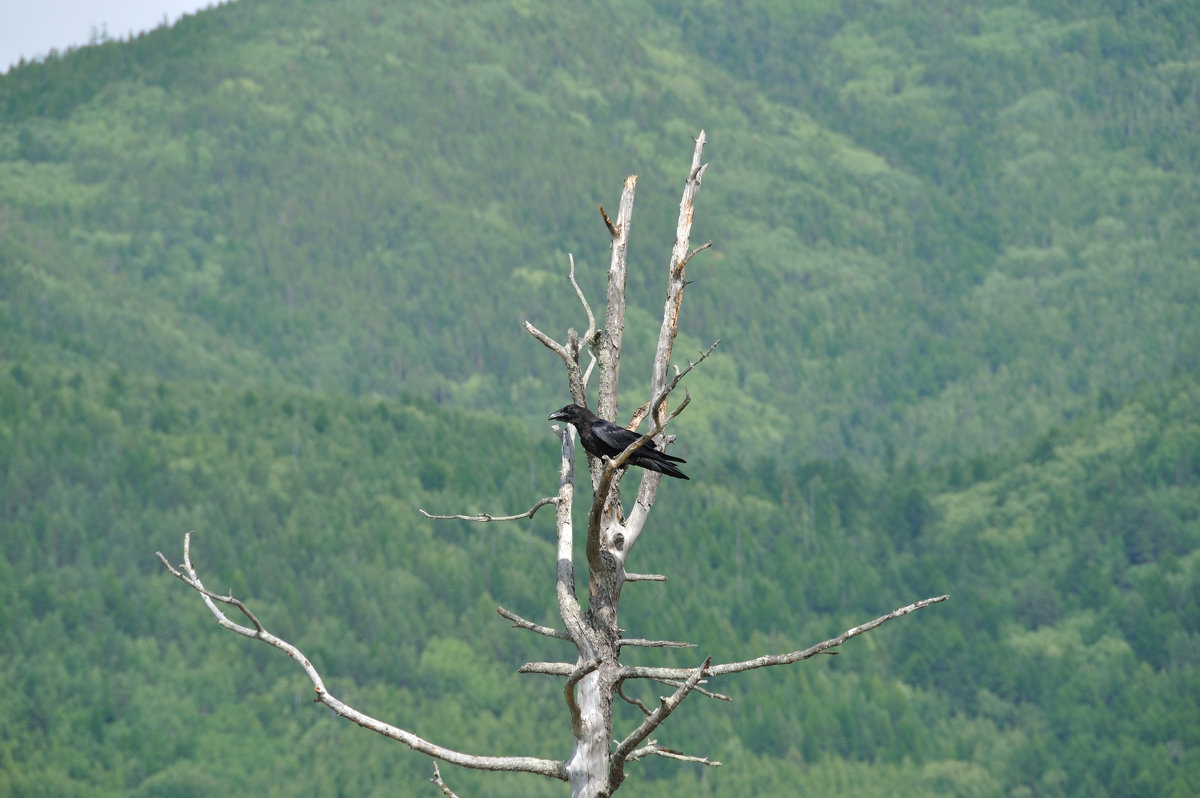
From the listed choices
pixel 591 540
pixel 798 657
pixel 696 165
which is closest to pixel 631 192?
pixel 696 165

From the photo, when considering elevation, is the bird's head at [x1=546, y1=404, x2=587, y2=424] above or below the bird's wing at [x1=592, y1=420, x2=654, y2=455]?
above

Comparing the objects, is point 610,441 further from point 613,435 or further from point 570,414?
point 570,414

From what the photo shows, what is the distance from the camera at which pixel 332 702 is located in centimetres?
1477

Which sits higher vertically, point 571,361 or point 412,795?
point 412,795

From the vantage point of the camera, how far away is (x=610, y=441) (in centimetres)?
1692

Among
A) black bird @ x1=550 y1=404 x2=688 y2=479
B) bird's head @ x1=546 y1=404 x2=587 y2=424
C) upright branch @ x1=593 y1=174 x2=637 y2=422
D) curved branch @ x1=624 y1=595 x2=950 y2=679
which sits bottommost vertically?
curved branch @ x1=624 y1=595 x2=950 y2=679

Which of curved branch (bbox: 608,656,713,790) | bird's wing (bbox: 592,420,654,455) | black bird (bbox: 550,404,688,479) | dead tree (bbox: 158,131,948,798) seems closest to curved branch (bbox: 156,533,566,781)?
dead tree (bbox: 158,131,948,798)

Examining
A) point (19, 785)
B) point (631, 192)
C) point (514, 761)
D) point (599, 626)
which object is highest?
point (19, 785)

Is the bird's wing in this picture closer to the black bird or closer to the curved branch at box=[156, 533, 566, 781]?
the black bird

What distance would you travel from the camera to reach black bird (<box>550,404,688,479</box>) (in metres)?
16.5

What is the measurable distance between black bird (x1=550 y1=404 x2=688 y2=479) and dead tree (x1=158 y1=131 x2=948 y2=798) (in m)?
0.15

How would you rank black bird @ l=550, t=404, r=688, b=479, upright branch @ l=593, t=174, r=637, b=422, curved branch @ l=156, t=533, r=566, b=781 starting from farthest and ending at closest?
upright branch @ l=593, t=174, r=637, b=422 < black bird @ l=550, t=404, r=688, b=479 < curved branch @ l=156, t=533, r=566, b=781

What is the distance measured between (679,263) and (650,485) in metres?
2.22

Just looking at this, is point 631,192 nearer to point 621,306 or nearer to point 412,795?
point 621,306
